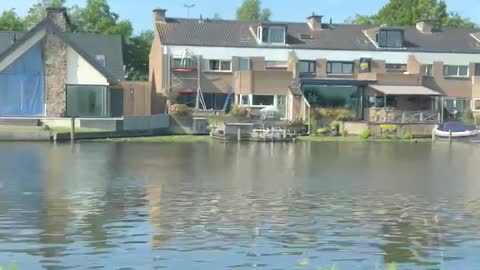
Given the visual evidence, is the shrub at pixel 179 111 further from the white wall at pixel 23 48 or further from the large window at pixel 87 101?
the white wall at pixel 23 48

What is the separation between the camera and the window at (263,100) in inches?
2356

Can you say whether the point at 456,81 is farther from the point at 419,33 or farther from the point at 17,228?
the point at 17,228

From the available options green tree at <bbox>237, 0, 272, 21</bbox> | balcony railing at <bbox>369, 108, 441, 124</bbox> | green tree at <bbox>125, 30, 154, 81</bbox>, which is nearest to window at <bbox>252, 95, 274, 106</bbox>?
balcony railing at <bbox>369, 108, 441, 124</bbox>

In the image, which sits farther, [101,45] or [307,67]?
[101,45]

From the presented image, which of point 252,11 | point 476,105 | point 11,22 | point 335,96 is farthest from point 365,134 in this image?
point 252,11

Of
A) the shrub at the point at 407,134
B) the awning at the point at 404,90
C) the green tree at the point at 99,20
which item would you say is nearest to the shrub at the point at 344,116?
the awning at the point at 404,90

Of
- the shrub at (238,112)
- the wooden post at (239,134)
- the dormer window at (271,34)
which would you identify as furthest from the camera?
the dormer window at (271,34)

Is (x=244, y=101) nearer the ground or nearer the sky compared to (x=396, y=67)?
nearer the ground

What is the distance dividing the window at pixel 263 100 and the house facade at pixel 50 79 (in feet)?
38.1

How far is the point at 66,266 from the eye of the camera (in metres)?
12.1

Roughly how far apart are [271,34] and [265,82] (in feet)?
18.4

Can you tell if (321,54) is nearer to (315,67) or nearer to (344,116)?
(315,67)

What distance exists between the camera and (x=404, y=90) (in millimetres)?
59719

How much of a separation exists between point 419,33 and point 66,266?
196ft
